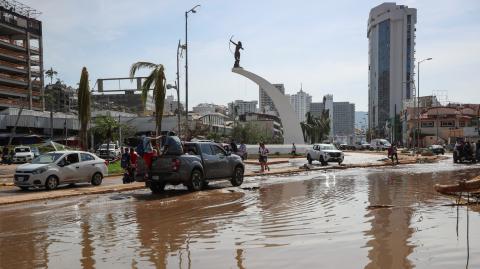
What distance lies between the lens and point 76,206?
13.9 m

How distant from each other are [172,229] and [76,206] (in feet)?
17.3

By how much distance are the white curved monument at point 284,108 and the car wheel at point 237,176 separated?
30.5 m

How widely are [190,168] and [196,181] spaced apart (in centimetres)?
56

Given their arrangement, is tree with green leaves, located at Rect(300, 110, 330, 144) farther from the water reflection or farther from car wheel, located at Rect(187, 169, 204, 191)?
the water reflection

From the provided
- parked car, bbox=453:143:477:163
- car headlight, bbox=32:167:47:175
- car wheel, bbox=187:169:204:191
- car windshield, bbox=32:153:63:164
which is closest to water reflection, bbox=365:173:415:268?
car wheel, bbox=187:169:204:191

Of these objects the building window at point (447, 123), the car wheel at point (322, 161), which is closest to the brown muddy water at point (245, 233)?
the car wheel at point (322, 161)

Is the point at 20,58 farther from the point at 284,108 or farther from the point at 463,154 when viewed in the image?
the point at 463,154

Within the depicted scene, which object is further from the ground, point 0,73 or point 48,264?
point 0,73

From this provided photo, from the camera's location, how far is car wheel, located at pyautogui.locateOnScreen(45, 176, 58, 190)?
18602 mm

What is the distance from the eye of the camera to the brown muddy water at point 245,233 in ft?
23.4

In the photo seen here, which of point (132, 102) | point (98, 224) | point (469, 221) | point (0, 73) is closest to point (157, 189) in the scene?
point (98, 224)

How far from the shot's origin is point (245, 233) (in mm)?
9070

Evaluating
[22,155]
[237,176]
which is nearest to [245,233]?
[237,176]

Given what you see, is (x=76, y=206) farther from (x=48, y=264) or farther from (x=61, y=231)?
(x=48, y=264)
